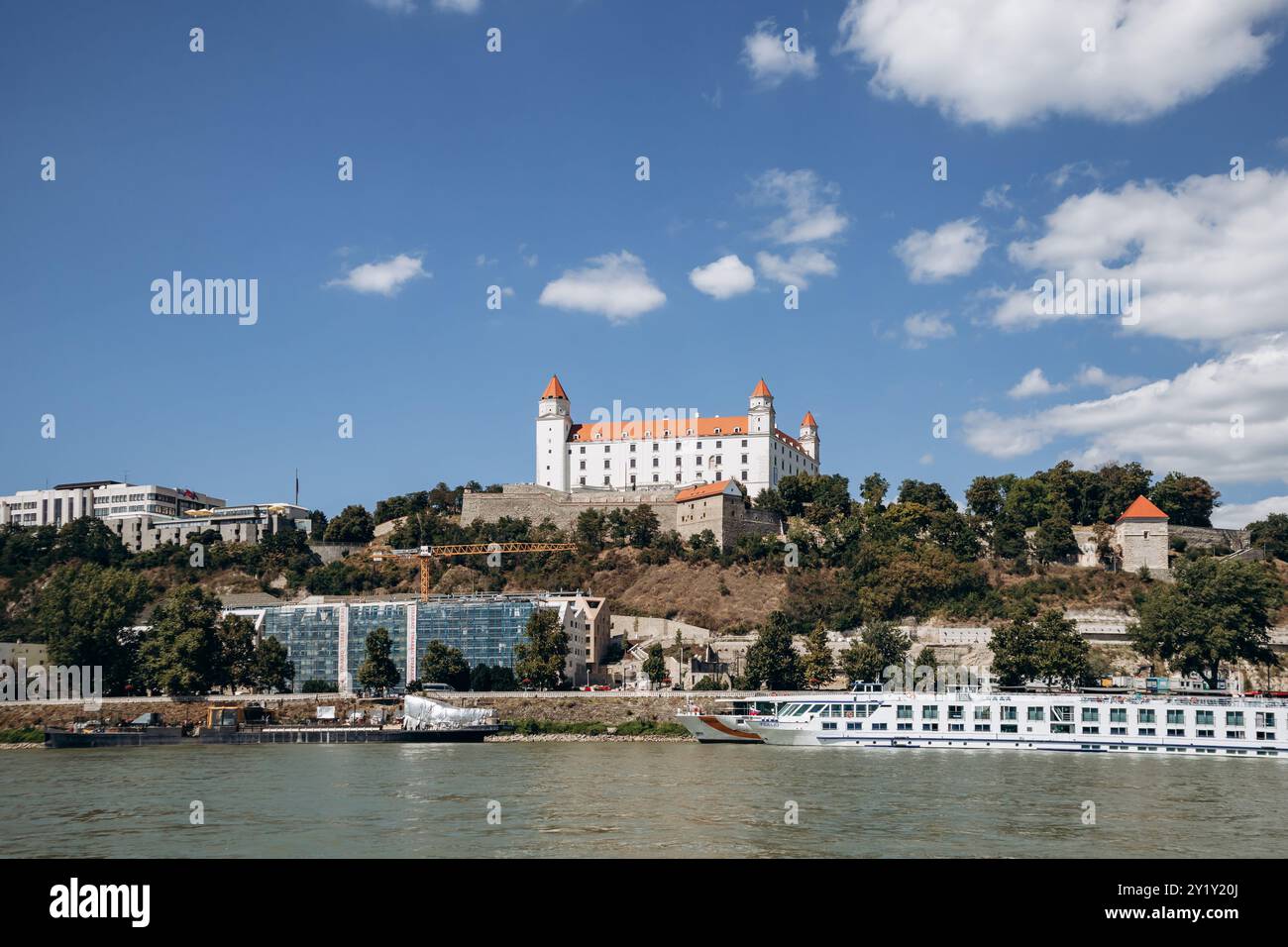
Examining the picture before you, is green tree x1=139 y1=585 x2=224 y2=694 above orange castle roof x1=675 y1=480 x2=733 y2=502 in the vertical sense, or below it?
below

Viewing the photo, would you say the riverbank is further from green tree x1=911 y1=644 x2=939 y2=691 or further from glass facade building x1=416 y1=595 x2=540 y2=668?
green tree x1=911 y1=644 x2=939 y2=691

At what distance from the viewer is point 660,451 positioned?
10662cm

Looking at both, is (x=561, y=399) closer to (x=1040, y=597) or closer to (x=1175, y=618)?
(x=1040, y=597)

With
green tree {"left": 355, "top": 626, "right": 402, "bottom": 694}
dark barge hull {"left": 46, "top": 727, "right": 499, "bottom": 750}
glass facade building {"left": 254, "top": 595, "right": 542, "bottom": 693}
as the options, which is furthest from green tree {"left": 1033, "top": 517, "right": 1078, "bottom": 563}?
green tree {"left": 355, "top": 626, "right": 402, "bottom": 694}

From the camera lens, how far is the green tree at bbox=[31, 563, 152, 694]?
234 ft

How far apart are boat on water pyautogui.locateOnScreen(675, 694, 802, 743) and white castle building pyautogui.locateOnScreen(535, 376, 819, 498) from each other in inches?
1761

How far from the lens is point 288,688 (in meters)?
75.4

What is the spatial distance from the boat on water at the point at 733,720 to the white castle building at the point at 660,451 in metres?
44.7

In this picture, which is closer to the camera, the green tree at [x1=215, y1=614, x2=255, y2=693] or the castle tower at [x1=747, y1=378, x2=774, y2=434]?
the green tree at [x1=215, y1=614, x2=255, y2=693]

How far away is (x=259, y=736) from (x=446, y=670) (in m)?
11.7

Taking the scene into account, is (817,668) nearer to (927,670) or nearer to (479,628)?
(927,670)

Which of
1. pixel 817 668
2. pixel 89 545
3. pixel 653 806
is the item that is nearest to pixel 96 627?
pixel 89 545

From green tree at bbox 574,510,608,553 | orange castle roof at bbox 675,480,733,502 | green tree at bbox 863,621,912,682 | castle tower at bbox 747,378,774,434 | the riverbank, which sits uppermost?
castle tower at bbox 747,378,774,434
